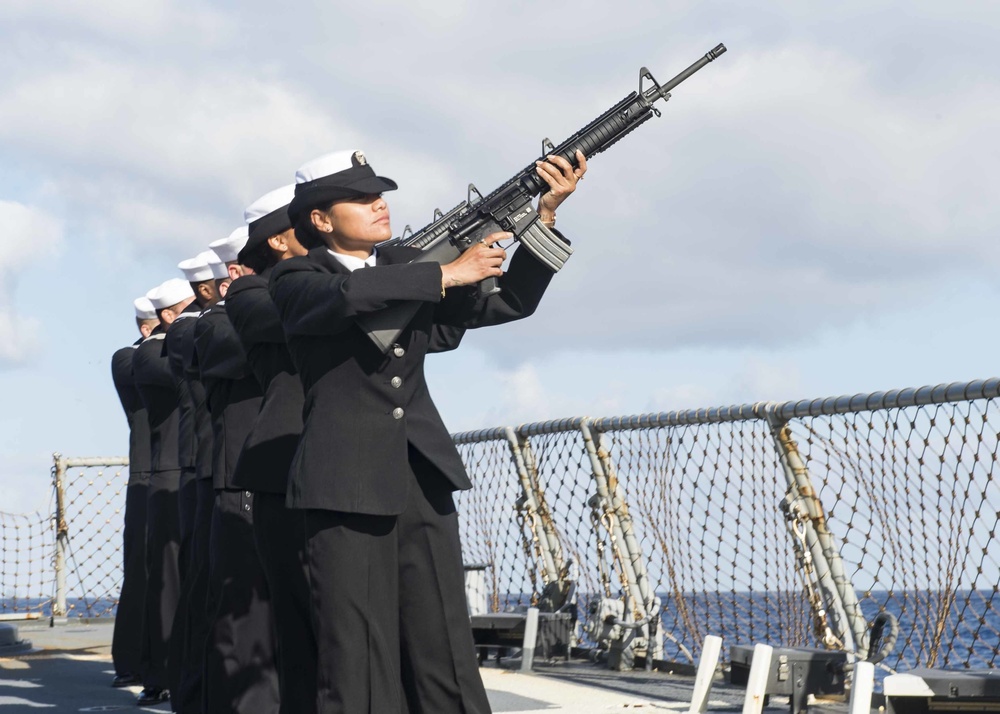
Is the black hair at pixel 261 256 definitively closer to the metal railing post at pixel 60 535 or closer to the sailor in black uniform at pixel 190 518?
the sailor in black uniform at pixel 190 518

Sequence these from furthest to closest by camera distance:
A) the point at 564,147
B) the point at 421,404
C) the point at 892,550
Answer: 1. the point at 892,550
2. the point at 564,147
3. the point at 421,404

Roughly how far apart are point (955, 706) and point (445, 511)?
65.4 inches

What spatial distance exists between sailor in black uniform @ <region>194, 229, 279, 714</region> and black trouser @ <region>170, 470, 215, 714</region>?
350 mm

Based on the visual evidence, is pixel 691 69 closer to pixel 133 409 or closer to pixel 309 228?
pixel 309 228

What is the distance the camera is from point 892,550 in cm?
544

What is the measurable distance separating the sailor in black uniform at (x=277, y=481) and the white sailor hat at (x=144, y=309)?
10.9 feet

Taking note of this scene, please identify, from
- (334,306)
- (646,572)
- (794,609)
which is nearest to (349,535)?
(334,306)

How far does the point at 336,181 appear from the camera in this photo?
405 cm

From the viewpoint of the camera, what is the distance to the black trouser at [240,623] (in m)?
4.94

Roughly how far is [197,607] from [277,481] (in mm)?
1454

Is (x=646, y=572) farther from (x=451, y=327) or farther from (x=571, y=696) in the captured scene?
(x=451, y=327)

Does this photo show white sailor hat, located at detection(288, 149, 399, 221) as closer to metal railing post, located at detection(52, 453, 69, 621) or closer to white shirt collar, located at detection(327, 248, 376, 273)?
white shirt collar, located at detection(327, 248, 376, 273)

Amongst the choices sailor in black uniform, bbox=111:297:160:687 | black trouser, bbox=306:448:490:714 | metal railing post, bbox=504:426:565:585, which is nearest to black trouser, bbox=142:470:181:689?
sailor in black uniform, bbox=111:297:160:687

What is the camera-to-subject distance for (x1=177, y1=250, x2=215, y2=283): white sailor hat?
640 centimetres
